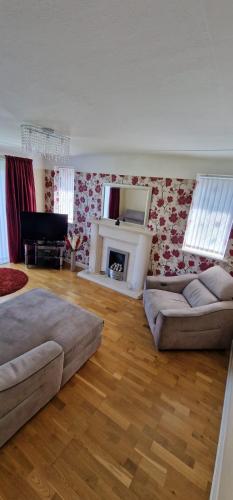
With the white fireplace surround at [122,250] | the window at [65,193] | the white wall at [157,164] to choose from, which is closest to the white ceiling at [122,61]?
the white wall at [157,164]

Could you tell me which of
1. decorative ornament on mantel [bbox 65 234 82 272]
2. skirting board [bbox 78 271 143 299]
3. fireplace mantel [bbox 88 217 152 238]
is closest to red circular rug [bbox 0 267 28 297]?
decorative ornament on mantel [bbox 65 234 82 272]

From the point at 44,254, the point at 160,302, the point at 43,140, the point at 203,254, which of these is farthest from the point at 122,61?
the point at 44,254

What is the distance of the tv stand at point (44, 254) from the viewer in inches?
167

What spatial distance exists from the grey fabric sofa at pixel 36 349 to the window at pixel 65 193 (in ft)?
7.58

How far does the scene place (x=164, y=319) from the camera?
7.40 feet

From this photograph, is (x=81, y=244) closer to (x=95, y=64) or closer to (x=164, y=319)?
(x=164, y=319)

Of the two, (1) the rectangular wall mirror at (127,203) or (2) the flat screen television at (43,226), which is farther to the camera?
(2) the flat screen television at (43,226)

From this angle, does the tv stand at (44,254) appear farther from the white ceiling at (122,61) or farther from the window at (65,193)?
the white ceiling at (122,61)

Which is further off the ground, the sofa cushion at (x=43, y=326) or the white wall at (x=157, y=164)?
the white wall at (x=157, y=164)

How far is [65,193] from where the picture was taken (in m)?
4.39

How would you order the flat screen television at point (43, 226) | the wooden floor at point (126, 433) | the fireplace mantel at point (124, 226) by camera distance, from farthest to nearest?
1. the flat screen television at point (43, 226)
2. the fireplace mantel at point (124, 226)
3. the wooden floor at point (126, 433)

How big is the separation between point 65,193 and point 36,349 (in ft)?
11.1

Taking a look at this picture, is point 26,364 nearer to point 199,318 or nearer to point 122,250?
point 199,318

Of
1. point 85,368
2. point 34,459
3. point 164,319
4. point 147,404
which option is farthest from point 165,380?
point 34,459
